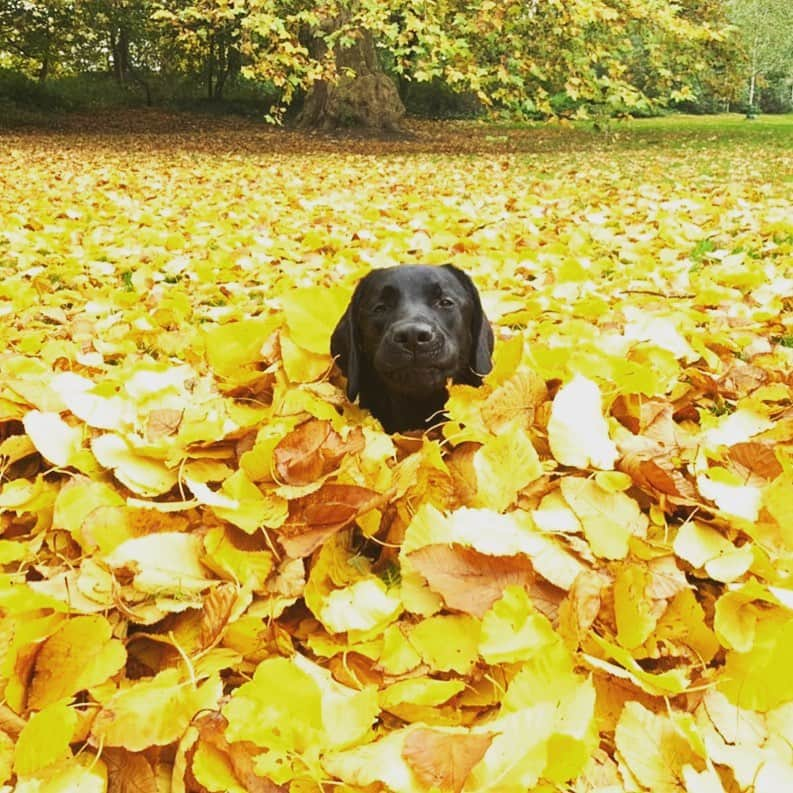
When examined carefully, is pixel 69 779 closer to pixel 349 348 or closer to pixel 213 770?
pixel 213 770

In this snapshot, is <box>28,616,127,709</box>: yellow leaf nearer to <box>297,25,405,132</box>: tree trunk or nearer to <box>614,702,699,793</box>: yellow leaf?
<box>614,702,699,793</box>: yellow leaf

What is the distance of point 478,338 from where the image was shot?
113 inches

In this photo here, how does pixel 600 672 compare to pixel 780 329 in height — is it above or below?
below

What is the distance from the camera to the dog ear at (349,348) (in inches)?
108

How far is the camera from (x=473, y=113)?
1287 inches

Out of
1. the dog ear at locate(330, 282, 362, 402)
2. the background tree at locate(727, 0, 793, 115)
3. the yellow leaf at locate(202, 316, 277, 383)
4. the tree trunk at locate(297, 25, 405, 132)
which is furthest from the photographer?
the background tree at locate(727, 0, 793, 115)

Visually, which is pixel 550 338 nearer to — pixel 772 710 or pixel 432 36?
pixel 772 710

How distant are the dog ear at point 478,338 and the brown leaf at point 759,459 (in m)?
0.87

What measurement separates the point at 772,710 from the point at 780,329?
8.65ft

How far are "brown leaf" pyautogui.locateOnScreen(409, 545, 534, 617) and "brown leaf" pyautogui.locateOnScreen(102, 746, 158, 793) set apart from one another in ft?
2.07

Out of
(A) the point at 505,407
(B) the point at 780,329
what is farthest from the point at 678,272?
(A) the point at 505,407

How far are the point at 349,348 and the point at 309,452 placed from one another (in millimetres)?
756

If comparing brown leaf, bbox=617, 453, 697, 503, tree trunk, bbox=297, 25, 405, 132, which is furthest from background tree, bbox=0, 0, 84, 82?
brown leaf, bbox=617, 453, 697, 503

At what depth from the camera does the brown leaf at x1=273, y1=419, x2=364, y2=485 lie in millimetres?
2082
